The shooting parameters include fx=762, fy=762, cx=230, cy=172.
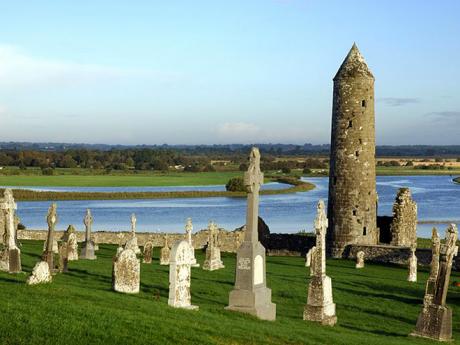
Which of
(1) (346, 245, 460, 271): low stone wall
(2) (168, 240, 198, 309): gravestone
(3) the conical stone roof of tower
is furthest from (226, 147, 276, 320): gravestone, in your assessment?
(3) the conical stone roof of tower

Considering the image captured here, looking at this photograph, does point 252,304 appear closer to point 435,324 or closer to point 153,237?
point 435,324

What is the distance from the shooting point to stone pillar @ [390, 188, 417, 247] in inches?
1307

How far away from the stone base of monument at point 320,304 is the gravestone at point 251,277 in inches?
35.2

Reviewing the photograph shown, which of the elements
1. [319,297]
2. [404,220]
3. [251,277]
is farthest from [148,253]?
[404,220]

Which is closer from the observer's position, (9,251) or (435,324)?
(435,324)

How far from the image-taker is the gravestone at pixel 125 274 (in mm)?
15781

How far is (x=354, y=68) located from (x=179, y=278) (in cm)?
2142

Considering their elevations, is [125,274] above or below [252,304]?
above

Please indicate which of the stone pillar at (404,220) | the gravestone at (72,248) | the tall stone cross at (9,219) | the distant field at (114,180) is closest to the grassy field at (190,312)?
the gravestone at (72,248)

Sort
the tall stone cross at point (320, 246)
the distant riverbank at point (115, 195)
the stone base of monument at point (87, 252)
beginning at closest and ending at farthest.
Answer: the tall stone cross at point (320, 246)
the stone base of monument at point (87, 252)
the distant riverbank at point (115, 195)

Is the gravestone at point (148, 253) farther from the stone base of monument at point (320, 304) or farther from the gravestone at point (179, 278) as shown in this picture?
the gravestone at point (179, 278)

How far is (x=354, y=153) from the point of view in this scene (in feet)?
111

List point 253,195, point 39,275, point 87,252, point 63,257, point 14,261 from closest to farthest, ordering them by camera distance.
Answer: point 39,275
point 253,195
point 14,261
point 63,257
point 87,252

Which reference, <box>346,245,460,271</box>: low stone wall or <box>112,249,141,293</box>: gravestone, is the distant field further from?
<box>112,249,141,293</box>: gravestone
